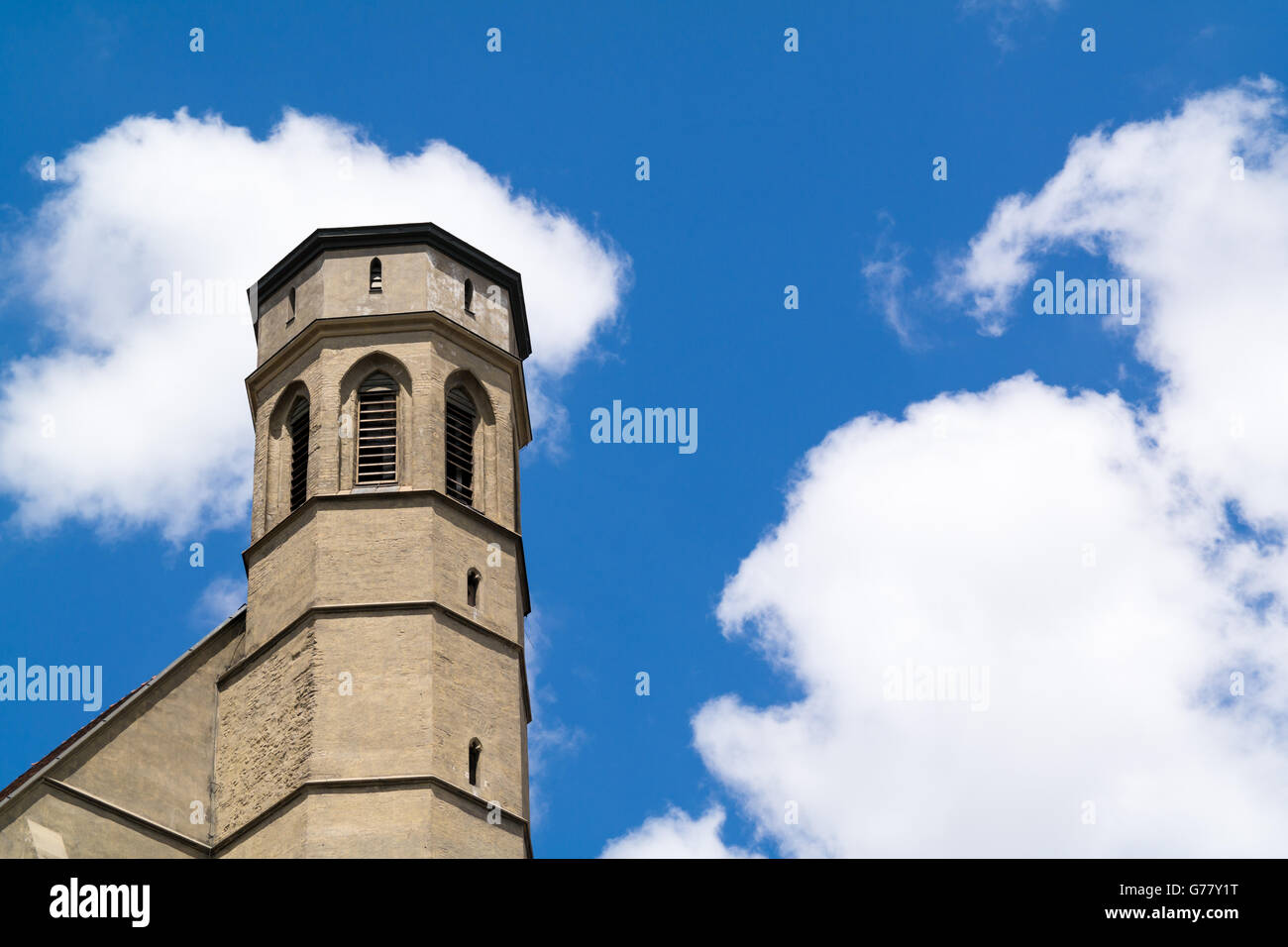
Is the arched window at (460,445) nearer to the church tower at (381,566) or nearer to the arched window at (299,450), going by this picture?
the church tower at (381,566)

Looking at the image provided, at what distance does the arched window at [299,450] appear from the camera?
1489 inches

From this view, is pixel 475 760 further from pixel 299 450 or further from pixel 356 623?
pixel 299 450

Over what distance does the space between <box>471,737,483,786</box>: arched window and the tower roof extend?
945 cm

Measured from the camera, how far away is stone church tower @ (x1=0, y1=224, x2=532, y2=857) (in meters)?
33.3

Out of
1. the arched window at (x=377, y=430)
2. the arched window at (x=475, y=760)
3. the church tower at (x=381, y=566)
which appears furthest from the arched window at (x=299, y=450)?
the arched window at (x=475, y=760)

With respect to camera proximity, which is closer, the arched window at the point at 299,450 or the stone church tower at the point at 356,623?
the stone church tower at the point at 356,623

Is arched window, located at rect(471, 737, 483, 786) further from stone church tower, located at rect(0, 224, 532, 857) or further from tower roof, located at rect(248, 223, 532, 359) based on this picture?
tower roof, located at rect(248, 223, 532, 359)

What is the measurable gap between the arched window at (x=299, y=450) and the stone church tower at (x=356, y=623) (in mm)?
41

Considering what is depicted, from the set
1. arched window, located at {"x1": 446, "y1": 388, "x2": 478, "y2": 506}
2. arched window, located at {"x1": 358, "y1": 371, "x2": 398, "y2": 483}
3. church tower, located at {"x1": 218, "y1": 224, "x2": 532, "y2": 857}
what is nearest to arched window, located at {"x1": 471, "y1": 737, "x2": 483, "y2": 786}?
church tower, located at {"x1": 218, "y1": 224, "x2": 532, "y2": 857}
